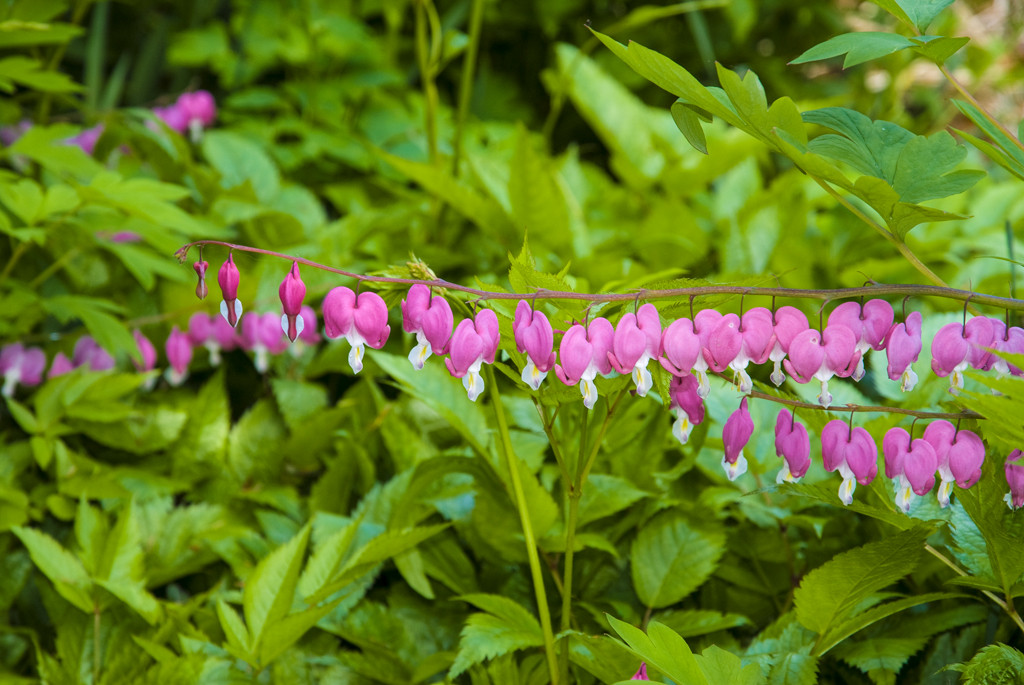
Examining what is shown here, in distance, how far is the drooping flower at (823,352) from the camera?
0.82 metres

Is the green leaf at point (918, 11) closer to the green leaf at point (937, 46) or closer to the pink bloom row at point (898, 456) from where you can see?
the green leaf at point (937, 46)

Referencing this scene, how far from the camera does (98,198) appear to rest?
54.1 inches

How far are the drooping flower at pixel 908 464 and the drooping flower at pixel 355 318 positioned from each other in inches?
21.5

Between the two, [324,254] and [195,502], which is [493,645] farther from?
[324,254]

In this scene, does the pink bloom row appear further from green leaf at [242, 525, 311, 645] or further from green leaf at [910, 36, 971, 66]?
green leaf at [242, 525, 311, 645]

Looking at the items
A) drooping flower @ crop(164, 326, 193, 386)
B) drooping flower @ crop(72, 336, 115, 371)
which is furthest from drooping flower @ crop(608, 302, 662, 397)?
drooping flower @ crop(72, 336, 115, 371)

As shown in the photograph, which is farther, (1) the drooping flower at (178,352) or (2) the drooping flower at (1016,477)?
(1) the drooping flower at (178,352)

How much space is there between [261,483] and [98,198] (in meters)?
0.59

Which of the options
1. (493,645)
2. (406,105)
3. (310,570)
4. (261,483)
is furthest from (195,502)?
(406,105)

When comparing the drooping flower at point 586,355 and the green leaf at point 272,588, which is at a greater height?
the drooping flower at point 586,355

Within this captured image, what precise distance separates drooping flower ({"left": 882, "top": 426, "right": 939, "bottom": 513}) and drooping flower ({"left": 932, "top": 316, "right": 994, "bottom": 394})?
0.07 meters

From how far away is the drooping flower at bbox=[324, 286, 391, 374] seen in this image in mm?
836

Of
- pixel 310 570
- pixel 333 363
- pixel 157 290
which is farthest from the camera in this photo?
pixel 157 290

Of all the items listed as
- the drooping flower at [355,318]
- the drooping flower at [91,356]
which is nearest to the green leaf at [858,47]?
the drooping flower at [355,318]
